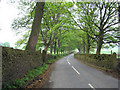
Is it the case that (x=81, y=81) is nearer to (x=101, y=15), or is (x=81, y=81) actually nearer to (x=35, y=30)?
(x=35, y=30)

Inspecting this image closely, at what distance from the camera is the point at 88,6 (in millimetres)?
15148

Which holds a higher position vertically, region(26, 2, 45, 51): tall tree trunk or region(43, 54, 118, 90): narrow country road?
region(26, 2, 45, 51): tall tree trunk

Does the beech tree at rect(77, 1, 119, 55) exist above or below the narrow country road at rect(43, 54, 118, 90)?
above

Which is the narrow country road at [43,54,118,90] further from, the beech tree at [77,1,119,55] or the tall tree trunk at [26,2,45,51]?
the beech tree at [77,1,119,55]

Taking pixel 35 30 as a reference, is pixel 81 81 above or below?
below

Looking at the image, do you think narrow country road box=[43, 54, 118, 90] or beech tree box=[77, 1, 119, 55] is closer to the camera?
narrow country road box=[43, 54, 118, 90]

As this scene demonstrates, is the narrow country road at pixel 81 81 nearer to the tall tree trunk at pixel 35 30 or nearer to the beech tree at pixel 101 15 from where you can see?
the tall tree trunk at pixel 35 30

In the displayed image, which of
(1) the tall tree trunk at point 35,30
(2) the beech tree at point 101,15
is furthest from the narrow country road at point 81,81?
(2) the beech tree at point 101,15

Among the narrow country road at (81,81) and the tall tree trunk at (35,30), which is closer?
the narrow country road at (81,81)

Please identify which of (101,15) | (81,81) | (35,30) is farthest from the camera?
(101,15)

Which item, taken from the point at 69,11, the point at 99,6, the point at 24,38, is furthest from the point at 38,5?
the point at 24,38

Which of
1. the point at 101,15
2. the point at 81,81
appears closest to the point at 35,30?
the point at 81,81

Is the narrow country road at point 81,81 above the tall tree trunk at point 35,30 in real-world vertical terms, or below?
below

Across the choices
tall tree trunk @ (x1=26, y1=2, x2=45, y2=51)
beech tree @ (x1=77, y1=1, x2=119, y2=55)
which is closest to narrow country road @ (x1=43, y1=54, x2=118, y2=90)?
tall tree trunk @ (x1=26, y1=2, x2=45, y2=51)
